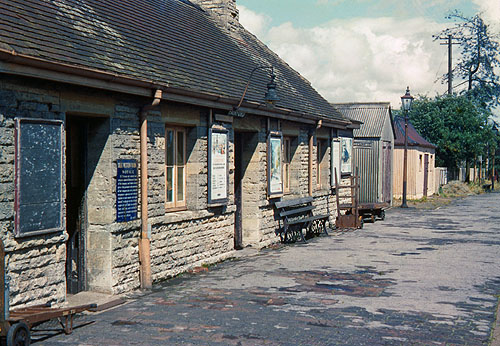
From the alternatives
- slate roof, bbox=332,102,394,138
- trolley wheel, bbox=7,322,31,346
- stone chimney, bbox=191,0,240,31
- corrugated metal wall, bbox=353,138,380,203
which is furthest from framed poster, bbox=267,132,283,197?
slate roof, bbox=332,102,394,138

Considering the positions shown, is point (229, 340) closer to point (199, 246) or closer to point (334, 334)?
point (334, 334)

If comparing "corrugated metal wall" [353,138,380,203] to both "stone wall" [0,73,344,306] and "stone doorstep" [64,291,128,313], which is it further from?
"stone doorstep" [64,291,128,313]

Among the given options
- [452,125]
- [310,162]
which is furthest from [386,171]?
[452,125]

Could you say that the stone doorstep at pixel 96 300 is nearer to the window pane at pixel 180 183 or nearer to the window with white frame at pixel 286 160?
the window pane at pixel 180 183

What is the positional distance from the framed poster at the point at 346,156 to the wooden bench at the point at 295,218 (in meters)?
3.50

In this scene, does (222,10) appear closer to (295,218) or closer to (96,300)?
(295,218)

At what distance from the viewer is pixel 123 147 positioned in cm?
954

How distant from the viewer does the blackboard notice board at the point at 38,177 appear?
7488 mm

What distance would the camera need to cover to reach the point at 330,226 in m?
19.2

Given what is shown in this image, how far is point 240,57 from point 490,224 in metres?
10.1

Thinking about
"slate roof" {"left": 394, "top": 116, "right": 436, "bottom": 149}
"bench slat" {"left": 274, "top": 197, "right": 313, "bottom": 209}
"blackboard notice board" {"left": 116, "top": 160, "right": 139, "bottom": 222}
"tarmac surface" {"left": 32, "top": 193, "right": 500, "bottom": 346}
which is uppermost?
"slate roof" {"left": 394, "top": 116, "right": 436, "bottom": 149}

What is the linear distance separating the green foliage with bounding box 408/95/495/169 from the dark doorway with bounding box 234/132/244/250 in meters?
28.1

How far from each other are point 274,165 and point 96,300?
23.3 ft

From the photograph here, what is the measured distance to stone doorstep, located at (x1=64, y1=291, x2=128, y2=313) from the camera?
336 inches
